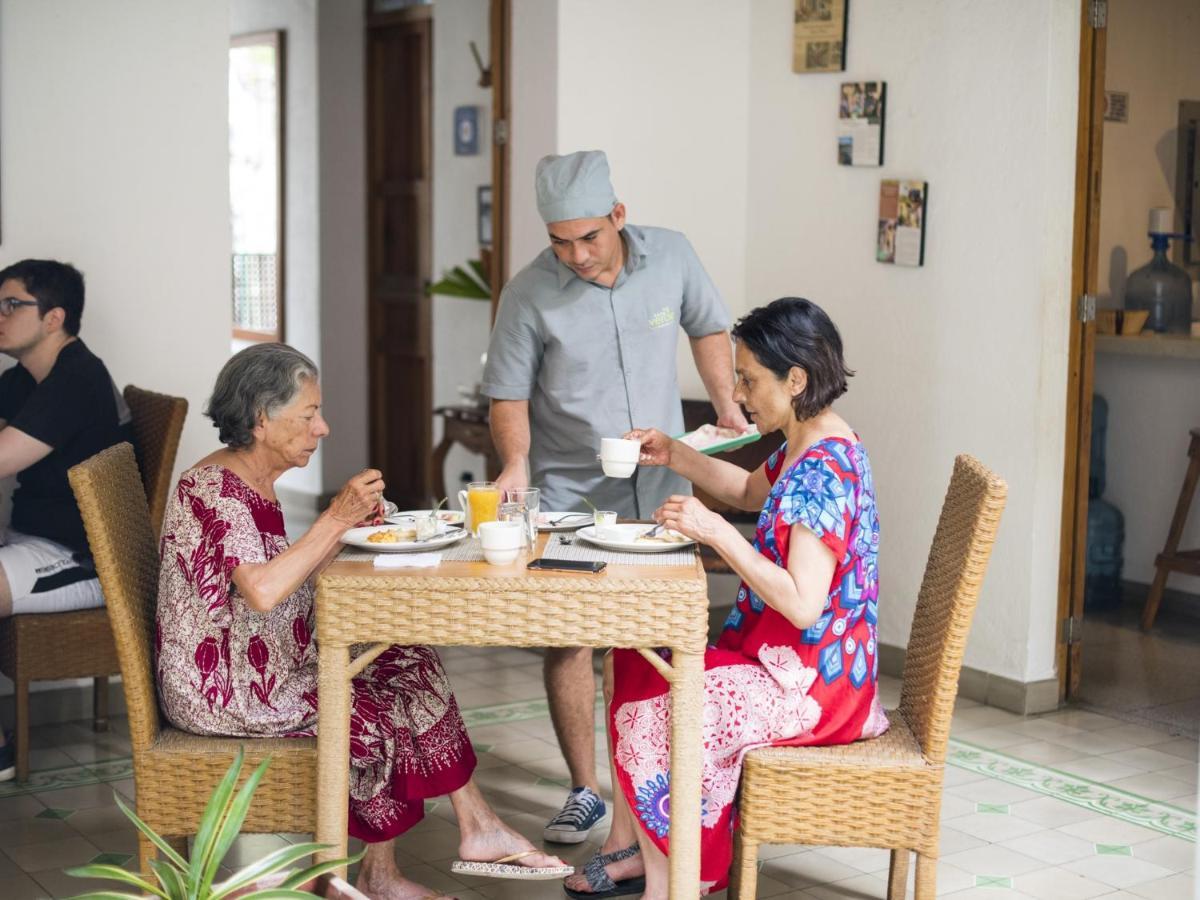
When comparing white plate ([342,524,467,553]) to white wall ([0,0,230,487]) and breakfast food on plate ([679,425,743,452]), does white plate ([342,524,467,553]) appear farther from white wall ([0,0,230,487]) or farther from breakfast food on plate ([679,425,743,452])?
white wall ([0,0,230,487])

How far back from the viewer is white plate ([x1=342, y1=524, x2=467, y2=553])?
2.71 meters

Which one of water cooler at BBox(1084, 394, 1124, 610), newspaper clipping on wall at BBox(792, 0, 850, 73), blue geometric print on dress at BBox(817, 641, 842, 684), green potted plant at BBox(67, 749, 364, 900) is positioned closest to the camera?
green potted plant at BBox(67, 749, 364, 900)

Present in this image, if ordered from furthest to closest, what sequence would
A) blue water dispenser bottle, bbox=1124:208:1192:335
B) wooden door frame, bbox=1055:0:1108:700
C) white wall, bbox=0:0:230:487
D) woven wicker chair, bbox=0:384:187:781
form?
blue water dispenser bottle, bbox=1124:208:1192:335 → wooden door frame, bbox=1055:0:1108:700 → white wall, bbox=0:0:230:487 → woven wicker chair, bbox=0:384:187:781

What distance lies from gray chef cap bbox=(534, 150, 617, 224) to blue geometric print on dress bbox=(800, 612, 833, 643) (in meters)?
1.11

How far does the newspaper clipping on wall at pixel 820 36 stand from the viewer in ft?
16.1

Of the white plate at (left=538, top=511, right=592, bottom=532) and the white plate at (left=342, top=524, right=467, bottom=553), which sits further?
the white plate at (left=538, top=511, right=592, bottom=532)

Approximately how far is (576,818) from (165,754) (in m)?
1.10

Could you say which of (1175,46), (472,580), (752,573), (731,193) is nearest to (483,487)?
(472,580)

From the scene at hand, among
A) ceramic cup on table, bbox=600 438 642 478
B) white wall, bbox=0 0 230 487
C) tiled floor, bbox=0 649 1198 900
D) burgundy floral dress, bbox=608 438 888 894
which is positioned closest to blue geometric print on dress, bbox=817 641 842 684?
burgundy floral dress, bbox=608 438 888 894

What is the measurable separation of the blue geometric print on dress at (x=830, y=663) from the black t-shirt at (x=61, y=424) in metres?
2.06

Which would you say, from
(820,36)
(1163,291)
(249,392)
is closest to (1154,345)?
(1163,291)

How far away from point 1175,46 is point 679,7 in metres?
2.39

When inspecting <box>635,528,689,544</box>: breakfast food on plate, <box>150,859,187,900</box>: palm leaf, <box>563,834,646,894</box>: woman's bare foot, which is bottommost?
<box>563,834,646,894</box>: woman's bare foot

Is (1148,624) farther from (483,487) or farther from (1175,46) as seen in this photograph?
(483,487)
